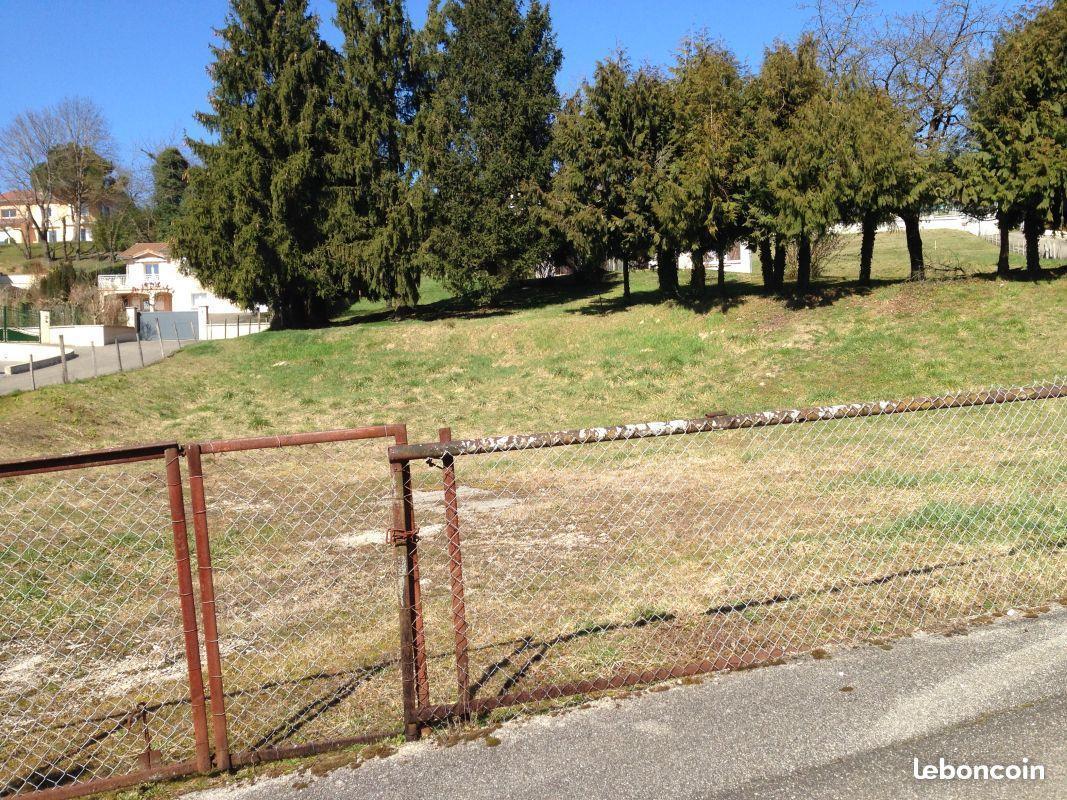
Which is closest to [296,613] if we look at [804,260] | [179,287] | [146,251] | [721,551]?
[721,551]

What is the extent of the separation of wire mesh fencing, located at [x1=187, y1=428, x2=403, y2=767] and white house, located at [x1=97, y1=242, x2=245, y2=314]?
42.5m

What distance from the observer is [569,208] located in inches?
893

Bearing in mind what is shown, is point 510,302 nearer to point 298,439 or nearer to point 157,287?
point 298,439

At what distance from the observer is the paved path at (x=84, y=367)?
67.0 feet

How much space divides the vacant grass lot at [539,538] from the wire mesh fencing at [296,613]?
0.03 metres

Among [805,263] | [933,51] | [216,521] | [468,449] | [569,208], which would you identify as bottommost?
[216,521]

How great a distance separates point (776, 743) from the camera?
346 cm

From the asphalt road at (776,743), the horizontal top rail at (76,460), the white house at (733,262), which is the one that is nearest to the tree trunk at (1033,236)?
the white house at (733,262)

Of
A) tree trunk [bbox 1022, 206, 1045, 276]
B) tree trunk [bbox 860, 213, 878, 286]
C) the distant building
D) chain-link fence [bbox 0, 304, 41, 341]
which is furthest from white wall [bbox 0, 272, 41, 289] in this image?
tree trunk [bbox 1022, 206, 1045, 276]

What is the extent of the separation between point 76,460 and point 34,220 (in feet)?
234

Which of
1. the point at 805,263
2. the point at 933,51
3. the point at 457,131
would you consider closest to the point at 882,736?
the point at 805,263

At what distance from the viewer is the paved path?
20.4 m

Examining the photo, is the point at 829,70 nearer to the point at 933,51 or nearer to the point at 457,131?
the point at 933,51

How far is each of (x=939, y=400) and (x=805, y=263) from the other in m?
18.7
